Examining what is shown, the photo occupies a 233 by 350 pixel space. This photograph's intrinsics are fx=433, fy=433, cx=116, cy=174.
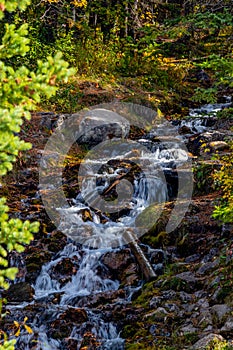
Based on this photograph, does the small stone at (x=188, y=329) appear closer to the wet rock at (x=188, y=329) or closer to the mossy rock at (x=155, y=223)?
the wet rock at (x=188, y=329)

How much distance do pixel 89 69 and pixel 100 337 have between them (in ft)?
44.1

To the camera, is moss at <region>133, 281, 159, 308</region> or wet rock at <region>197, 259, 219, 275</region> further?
wet rock at <region>197, 259, 219, 275</region>

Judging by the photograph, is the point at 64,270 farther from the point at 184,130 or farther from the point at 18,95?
the point at 184,130

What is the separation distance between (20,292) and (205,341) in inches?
163

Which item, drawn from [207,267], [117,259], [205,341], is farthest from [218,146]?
[205,341]

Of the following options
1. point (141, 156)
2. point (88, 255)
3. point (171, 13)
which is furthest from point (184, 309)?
point (171, 13)

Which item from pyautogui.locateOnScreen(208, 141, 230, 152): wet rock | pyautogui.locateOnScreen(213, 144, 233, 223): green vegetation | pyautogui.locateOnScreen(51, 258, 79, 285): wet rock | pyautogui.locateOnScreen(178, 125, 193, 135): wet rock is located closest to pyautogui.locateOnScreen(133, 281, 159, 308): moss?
pyautogui.locateOnScreen(51, 258, 79, 285): wet rock

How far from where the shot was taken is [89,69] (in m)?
18.4

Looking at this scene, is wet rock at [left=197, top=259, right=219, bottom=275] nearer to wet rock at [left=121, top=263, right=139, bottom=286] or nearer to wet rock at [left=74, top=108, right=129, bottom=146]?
wet rock at [left=121, top=263, right=139, bottom=286]

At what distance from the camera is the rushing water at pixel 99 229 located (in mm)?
7160

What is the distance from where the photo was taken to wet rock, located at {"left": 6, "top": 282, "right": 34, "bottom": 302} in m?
8.27

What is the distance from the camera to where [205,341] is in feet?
18.4

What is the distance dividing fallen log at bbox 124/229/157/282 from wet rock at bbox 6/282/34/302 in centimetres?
225

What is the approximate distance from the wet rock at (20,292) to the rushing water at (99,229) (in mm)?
178
